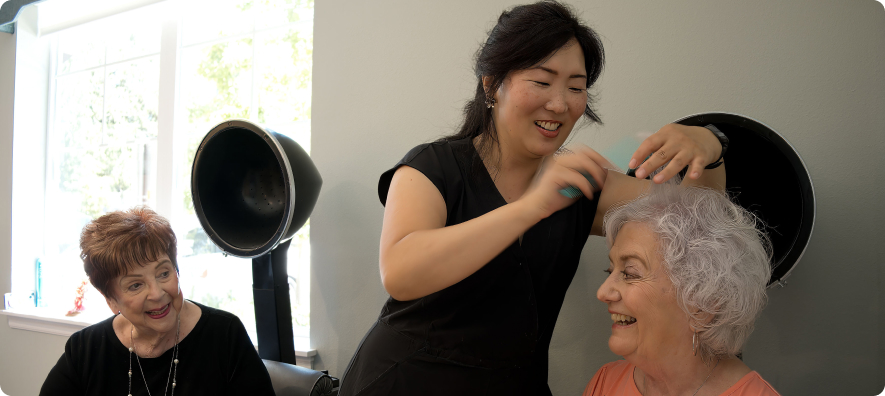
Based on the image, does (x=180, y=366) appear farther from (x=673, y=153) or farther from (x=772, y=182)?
(x=772, y=182)

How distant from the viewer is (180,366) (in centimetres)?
194

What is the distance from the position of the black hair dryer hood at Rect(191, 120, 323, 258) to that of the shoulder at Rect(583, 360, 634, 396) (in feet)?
4.05

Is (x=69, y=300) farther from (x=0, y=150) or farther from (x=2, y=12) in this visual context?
(x=2, y=12)

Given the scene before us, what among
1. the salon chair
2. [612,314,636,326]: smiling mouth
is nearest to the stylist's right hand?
[612,314,636,326]: smiling mouth

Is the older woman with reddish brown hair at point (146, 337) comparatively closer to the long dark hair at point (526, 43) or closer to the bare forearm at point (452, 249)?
the bare forearm at point (452, 249)

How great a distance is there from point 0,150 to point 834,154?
5.40 m

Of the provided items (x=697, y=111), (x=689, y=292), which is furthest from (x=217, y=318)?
(x=697, y=111)

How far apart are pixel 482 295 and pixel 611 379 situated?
49 cm

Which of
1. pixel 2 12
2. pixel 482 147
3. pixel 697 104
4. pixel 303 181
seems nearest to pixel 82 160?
pixel 2 12

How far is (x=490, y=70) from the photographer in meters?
1.31

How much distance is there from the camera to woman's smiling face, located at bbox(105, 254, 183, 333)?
73.4 inches

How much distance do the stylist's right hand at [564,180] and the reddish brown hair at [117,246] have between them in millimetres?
1509

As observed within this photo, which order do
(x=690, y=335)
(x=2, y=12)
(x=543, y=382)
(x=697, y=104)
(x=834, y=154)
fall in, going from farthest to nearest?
(x=2, y=12), (x=697, y=104), (x=834, y=154), (x=543, y=382), (x=690, y=335)

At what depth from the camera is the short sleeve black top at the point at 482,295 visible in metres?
1.28
